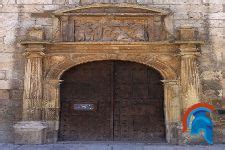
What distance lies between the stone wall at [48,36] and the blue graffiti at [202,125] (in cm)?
44

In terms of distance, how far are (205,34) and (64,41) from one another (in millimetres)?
3374

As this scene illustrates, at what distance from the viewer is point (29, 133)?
6879mm

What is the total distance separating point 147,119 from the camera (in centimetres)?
749

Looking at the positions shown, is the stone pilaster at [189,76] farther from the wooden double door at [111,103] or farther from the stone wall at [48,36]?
the wooden double door at [111,103]

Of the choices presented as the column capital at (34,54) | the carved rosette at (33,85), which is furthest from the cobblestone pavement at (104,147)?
the column capital at (34,54)


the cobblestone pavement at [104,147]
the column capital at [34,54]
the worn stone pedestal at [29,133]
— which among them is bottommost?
the cobblestone pavement at [104,147]

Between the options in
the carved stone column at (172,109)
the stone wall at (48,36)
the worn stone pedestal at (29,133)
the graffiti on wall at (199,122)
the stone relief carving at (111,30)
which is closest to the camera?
the worn stone pedestal at (29,133)

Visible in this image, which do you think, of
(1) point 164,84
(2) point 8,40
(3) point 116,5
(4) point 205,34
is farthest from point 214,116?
(2) point 8,40

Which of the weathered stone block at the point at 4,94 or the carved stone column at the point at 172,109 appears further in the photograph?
the weathered stone block at the point at 4,94

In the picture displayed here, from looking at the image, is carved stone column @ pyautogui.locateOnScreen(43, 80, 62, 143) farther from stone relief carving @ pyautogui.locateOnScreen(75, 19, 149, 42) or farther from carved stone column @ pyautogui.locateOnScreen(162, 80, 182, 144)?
carved stone column @ pyautogui.locateOnScreen(162, 80, 182, 144)

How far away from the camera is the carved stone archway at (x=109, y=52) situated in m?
7.15

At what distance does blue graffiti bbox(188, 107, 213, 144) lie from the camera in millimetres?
7012

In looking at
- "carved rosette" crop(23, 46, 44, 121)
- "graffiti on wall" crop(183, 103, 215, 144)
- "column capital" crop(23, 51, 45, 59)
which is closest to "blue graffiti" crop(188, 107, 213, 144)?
"graffiti on wall" crop(183, 103, 215, 144)

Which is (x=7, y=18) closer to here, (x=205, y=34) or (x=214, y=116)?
(x=205, y=34)
